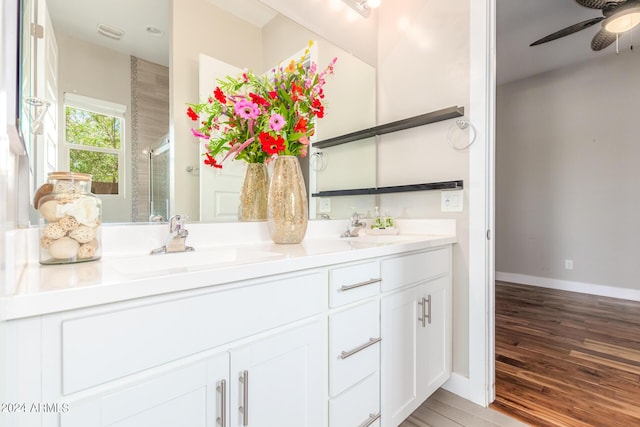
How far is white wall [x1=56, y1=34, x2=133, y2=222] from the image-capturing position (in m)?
0.98

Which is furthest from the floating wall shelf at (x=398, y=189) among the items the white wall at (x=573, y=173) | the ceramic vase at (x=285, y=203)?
the white wall at (x=573, y=173)

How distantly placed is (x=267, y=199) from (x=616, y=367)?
235 centimetres

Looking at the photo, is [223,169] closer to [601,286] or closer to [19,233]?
[19,233]

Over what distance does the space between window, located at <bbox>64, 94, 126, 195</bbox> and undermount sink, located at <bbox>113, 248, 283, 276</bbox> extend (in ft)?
0.95

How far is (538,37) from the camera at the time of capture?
311 cm

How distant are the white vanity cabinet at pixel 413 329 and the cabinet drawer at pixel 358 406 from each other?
0.05m

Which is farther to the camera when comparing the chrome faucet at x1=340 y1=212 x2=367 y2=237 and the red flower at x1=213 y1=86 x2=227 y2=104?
the chrome faucet at x1=340 y1=212 x2=367 y2=237

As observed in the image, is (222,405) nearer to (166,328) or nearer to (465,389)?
(166,328)

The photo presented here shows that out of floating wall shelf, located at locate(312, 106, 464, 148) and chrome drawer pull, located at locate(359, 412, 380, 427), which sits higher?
floating wall shelf, located at locate(312, 106, 464, 148)

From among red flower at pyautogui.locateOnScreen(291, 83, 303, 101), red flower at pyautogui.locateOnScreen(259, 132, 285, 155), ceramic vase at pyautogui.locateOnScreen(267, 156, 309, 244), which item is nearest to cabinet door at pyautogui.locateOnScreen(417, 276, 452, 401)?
ceramic vase at pyautogui.locateOnScreen(267, 156, 309, 244)

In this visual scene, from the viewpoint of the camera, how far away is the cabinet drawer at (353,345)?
1.01m

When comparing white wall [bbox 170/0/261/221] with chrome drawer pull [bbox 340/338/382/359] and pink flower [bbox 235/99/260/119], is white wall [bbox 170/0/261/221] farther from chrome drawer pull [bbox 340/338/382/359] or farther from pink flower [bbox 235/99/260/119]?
chrome drawer pull [bbox 340/338/382/359]

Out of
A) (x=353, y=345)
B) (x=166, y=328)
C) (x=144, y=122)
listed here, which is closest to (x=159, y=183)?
(x=144, y=122)

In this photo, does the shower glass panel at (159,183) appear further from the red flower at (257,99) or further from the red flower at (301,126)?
the red flower at (301,126)
